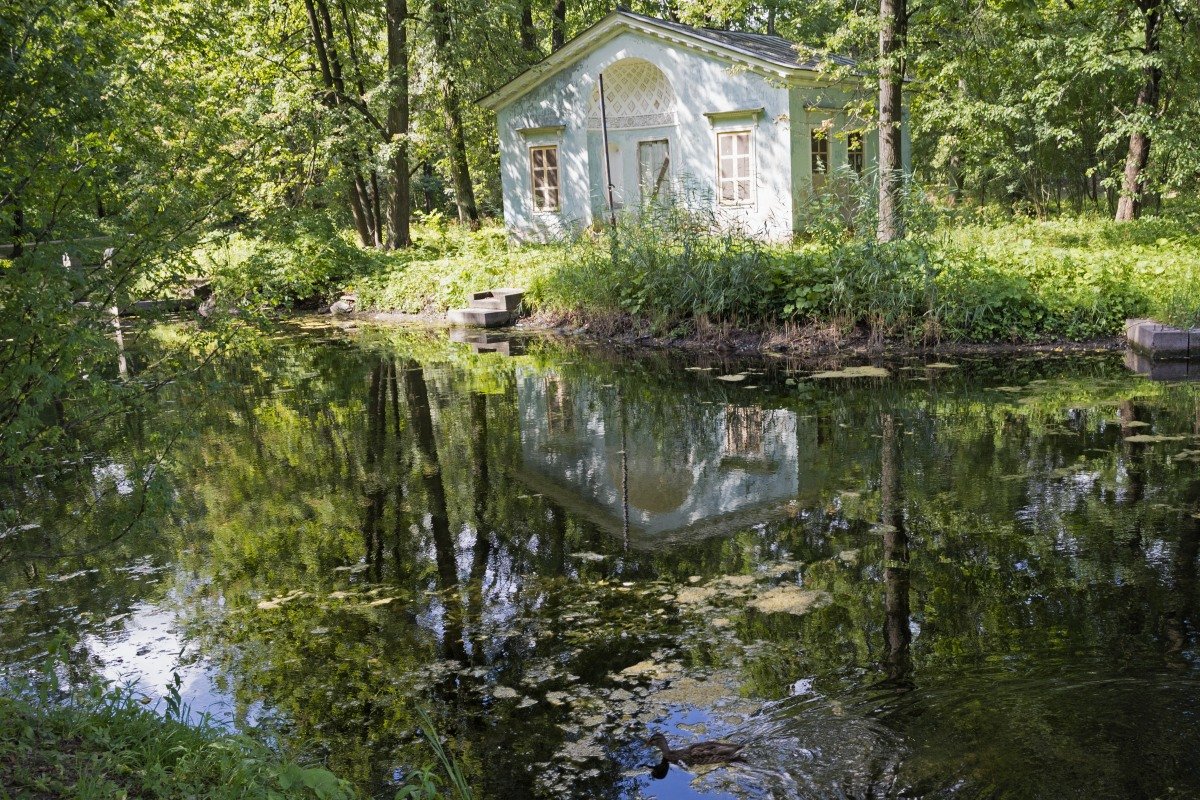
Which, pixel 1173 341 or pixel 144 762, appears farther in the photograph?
pixel 1173 341

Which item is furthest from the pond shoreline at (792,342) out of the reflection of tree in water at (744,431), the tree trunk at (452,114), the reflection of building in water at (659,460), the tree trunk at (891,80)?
the tree trunk at (452,114)

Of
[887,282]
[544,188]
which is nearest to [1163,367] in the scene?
[887,282]

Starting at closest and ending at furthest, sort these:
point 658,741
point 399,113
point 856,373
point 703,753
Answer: point 703,753 → point 658,741 → point 856,373 → point 399,113

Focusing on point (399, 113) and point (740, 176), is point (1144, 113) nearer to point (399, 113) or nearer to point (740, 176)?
point (740, 176)

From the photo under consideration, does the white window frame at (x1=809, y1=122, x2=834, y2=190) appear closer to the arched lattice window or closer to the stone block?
the arched lattice window

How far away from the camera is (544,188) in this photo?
82.1ft

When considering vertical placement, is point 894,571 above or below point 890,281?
below

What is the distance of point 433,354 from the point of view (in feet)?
48.2

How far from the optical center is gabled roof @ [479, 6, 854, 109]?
21016mm

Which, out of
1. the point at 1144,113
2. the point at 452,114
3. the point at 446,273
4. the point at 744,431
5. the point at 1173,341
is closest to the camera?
the point at 744,431

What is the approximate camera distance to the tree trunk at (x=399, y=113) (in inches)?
878

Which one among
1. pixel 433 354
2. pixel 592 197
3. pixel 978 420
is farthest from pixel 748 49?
pixel 978 420

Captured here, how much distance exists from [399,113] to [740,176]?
7547 mm

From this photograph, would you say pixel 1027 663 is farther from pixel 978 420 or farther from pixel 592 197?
pixel 592 197
